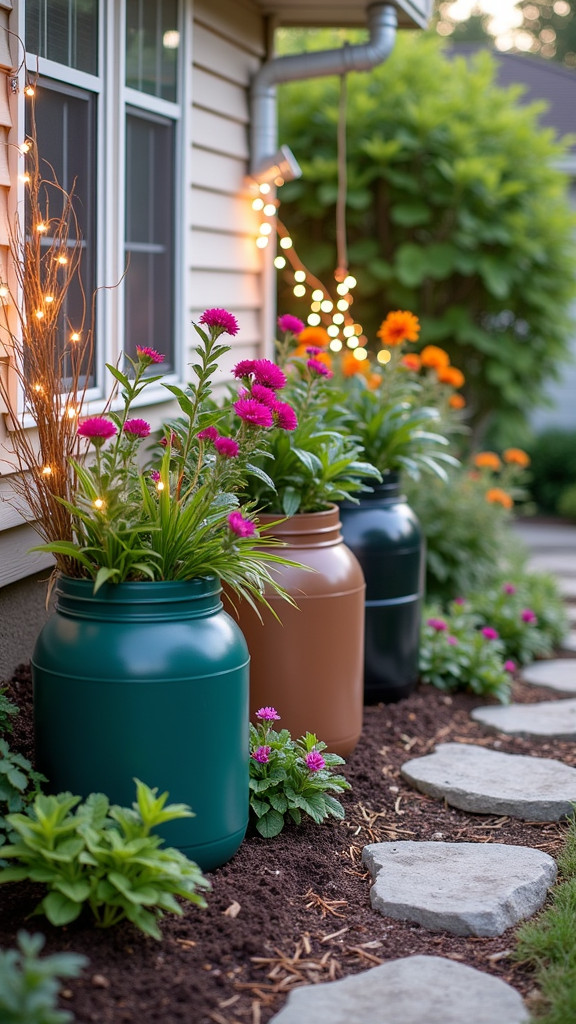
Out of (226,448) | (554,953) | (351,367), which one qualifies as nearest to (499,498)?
(351,367)

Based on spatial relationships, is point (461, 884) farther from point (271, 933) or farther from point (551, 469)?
point (551, 469)

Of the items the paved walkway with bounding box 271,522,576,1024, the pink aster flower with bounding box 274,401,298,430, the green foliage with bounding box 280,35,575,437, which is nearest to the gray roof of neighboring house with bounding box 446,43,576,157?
the green foliage with bounding box 280,35,575,437

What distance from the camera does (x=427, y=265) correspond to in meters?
8.16

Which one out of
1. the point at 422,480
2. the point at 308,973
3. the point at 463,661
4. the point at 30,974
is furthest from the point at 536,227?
the point at 30,974

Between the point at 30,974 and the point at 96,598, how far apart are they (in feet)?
3.35

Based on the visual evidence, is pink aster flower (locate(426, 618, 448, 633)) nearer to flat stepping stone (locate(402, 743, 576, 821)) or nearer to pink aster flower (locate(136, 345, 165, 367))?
flat stepping stone (locate(402, 743, 576, 821))

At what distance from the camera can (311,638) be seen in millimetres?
3400

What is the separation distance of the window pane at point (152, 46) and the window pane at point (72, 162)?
465mm

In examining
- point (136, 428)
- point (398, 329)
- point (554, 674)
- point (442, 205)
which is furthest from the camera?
point (442, 205)

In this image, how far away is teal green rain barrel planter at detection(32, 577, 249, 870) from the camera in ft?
8.34

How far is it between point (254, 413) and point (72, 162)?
1485 millimetres

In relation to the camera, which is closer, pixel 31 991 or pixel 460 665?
pixel 31 991

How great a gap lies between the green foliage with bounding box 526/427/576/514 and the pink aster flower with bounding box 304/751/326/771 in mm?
9333

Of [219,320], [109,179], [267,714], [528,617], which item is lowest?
[528,617]
